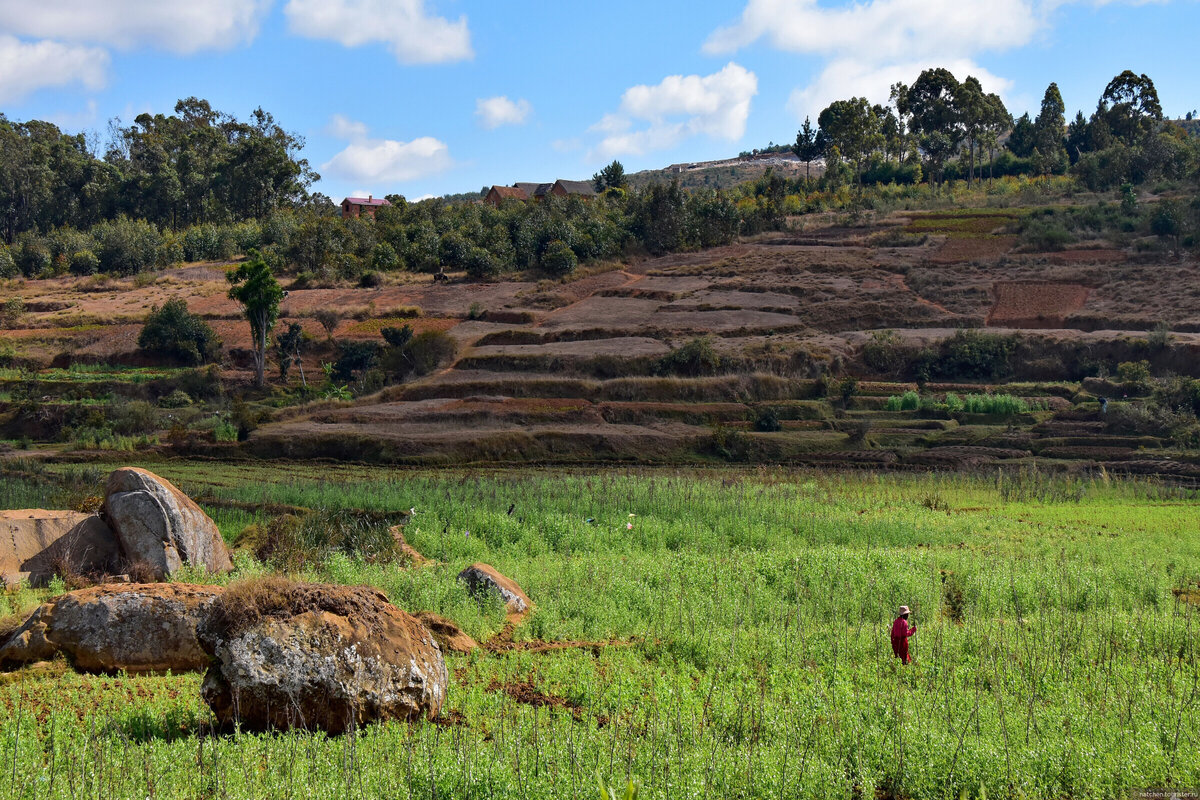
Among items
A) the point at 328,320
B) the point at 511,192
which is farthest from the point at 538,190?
the point at 328,320

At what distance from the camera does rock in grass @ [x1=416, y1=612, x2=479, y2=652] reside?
10.0m

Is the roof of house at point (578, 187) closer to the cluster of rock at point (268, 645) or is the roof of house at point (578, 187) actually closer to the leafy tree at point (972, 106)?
the leafy tree at point (972, 106)

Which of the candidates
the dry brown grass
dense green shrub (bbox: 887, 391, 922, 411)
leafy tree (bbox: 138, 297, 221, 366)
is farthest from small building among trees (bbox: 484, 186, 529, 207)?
the dry brown grass

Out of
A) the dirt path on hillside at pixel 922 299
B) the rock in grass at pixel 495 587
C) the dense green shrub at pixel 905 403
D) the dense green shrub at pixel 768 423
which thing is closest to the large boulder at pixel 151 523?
A: the rock in grass at pixel 495 587

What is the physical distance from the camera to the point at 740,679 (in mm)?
9227

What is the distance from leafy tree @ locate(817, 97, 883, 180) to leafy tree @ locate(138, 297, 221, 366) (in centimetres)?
4895

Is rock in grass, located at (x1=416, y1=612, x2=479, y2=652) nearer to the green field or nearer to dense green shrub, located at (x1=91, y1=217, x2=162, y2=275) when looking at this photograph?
the green field

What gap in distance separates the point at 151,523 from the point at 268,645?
6.93 metres

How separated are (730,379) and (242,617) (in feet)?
97.2

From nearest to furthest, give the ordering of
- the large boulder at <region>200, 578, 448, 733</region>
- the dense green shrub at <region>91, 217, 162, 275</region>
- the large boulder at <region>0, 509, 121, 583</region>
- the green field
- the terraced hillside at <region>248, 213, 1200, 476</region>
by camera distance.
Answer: the green field
the large boulder at <region>200, 578, 448, 733</region>
the large boulder at <region>0, 509, 121, 583</region>
the terraced hillside at <region>248, 213, 1200, 476</region>
the dense green shrub at <region>91, 217, 162, 275</region>

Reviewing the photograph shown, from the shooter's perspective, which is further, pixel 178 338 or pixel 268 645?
pixel 178 338

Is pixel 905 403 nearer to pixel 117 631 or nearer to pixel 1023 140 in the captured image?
pixel 117 631

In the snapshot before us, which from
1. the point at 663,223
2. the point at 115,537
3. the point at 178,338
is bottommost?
the point at 115,537

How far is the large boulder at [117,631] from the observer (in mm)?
9141
